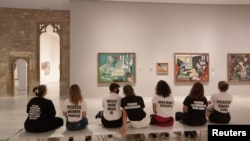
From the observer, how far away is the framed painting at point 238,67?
44.8 feet

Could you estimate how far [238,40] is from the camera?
13688mm

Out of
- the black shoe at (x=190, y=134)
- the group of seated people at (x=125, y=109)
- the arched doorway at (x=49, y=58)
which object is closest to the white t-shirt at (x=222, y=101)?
the group of seated people at (x=125, y=109)

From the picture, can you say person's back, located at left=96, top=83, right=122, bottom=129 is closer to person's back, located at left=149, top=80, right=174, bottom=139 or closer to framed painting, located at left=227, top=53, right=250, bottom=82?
person's back, located at left=149, top=80, right=174, bottom=139

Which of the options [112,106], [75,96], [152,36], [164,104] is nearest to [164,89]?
[164,104]

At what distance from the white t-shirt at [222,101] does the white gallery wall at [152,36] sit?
773 centimetres

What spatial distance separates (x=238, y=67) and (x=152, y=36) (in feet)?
16.7

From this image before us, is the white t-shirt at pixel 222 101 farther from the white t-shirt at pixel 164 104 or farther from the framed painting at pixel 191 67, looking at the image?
the framed painting at pixel 191 67

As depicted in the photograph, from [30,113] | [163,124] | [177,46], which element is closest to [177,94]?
[177,46]

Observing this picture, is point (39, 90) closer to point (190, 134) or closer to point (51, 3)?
point (190, 134)

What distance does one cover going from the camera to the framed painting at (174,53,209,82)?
1336 cm

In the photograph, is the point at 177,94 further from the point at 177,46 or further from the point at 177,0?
the point at 177,0

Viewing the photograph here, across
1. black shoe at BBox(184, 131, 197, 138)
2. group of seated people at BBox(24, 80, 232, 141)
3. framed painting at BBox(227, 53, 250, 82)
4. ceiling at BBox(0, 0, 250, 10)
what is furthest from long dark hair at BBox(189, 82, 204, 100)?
framed painting at BBox(227, 53, 250, 82)

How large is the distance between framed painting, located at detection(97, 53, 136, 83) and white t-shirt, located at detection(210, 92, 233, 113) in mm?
7741

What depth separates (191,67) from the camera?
44.0 ft
